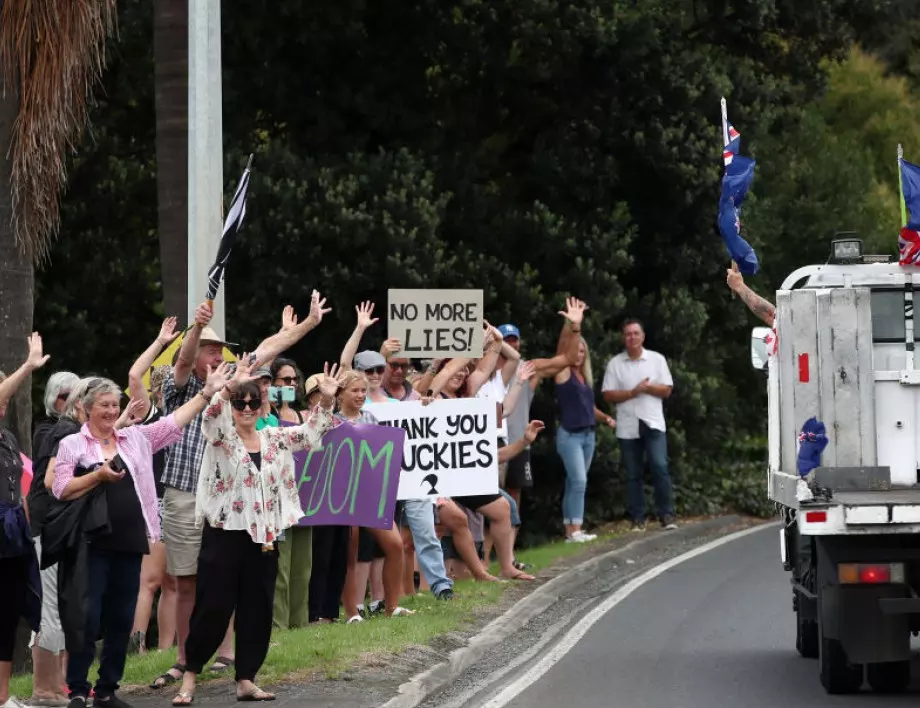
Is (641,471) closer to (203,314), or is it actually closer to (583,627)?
(583,627)

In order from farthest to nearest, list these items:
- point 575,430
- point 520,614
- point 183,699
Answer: point 575,430 → point 520,614 → point 183,699

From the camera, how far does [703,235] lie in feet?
84.9

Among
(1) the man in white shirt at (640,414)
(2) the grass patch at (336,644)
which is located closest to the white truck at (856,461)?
(2) the grass patch at (336,644)

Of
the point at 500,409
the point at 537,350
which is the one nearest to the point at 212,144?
the point at 500,409

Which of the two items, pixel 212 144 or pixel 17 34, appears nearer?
pixel 17 34

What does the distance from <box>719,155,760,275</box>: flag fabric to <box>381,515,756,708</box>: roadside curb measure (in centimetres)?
317

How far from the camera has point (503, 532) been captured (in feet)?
57.0

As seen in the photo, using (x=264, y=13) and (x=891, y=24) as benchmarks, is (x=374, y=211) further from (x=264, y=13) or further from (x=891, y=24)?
(x=891, y=24)

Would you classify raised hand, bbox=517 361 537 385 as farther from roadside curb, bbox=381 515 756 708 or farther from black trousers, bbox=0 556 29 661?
black trousers, bbox=0 556 29 661

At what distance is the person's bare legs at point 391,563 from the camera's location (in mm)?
14789

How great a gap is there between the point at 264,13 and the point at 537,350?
5316 millimetres

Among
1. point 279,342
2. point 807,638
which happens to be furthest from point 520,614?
point 279,342

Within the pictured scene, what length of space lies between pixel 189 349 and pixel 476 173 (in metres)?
13.6

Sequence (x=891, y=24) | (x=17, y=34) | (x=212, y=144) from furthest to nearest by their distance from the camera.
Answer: (x=891, y=24), (x=212, y=144), (x=17, y=34)
